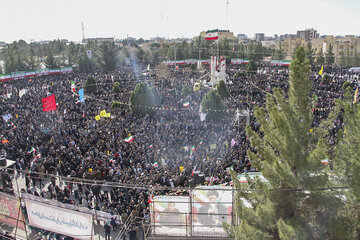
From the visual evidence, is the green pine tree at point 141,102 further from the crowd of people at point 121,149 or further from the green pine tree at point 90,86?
the green pine tree at point 90,86

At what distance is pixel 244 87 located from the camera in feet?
113

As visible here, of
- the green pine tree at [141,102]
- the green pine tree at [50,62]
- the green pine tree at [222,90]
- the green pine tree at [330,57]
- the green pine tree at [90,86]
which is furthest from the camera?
the green pine tree at [330,57]

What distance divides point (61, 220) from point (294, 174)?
6.20 m

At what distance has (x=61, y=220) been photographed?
8305 millimetres

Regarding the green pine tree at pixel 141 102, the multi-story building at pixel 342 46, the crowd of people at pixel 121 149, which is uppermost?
the multi-story building at pixel 342 46

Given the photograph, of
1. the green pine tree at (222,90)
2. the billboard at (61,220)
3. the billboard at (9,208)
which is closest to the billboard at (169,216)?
the billboard at (61,220)

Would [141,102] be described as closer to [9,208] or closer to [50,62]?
[9,208]

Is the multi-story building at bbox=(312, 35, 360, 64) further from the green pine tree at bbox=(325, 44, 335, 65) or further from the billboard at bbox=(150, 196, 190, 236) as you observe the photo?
the billboard at bbox=(150, 196, 190, 236)

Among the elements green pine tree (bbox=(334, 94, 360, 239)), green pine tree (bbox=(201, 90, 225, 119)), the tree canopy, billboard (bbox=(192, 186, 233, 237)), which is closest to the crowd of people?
green pine tree (bbox=(201, 90, 225, 119))

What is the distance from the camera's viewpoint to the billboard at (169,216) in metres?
9.18

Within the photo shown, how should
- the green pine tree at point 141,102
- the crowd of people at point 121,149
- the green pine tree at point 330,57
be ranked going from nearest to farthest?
the crowd of people at point 121,149
the green pine tree at point 141,102
the green pine tree at point 330,57

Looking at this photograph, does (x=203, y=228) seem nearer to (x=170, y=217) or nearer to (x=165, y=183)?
(x=170, y=217)

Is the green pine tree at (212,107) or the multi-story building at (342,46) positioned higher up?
the multi-story building at (342,46)

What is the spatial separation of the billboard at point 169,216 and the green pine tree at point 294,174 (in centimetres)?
277
